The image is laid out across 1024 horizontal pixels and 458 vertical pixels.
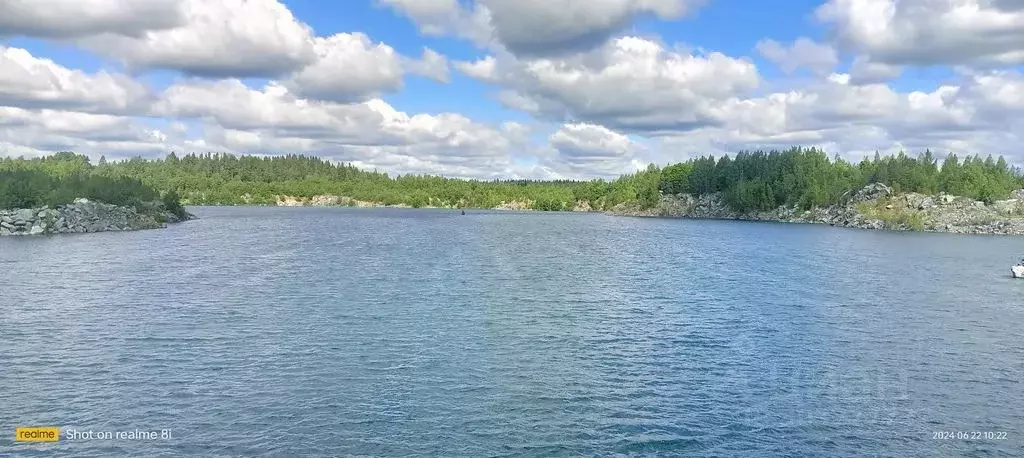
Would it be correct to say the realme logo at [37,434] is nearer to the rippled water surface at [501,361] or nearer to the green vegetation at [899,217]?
the rippled water surface at [501,361]

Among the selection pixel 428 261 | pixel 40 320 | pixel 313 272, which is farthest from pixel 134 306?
pixel 428 261

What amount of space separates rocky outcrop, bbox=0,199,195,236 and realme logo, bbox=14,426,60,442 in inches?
3871

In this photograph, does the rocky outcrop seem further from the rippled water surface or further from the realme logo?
the realme logo

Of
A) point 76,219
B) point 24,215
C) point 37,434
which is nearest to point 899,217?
point 76,219

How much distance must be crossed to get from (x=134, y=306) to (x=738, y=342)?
123ft

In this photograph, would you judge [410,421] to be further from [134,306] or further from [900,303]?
[900,303]

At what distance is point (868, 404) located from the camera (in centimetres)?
2870

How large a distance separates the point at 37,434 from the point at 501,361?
1868 cm

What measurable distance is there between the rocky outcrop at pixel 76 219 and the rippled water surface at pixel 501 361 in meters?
44.4

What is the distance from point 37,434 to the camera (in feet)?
77.4

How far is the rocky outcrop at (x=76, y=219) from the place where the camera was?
10725 cm

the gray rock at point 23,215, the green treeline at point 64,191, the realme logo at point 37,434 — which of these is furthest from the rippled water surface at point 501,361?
the green treeline at point 64,191

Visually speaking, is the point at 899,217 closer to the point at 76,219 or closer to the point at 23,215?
the point at 76,219

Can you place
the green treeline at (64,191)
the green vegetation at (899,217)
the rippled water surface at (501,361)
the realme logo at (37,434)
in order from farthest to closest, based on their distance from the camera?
the green vegetation at (899,217), the green treeline at (64,191), the rippled water surface at (501,361), the realme logo at (37,434)
